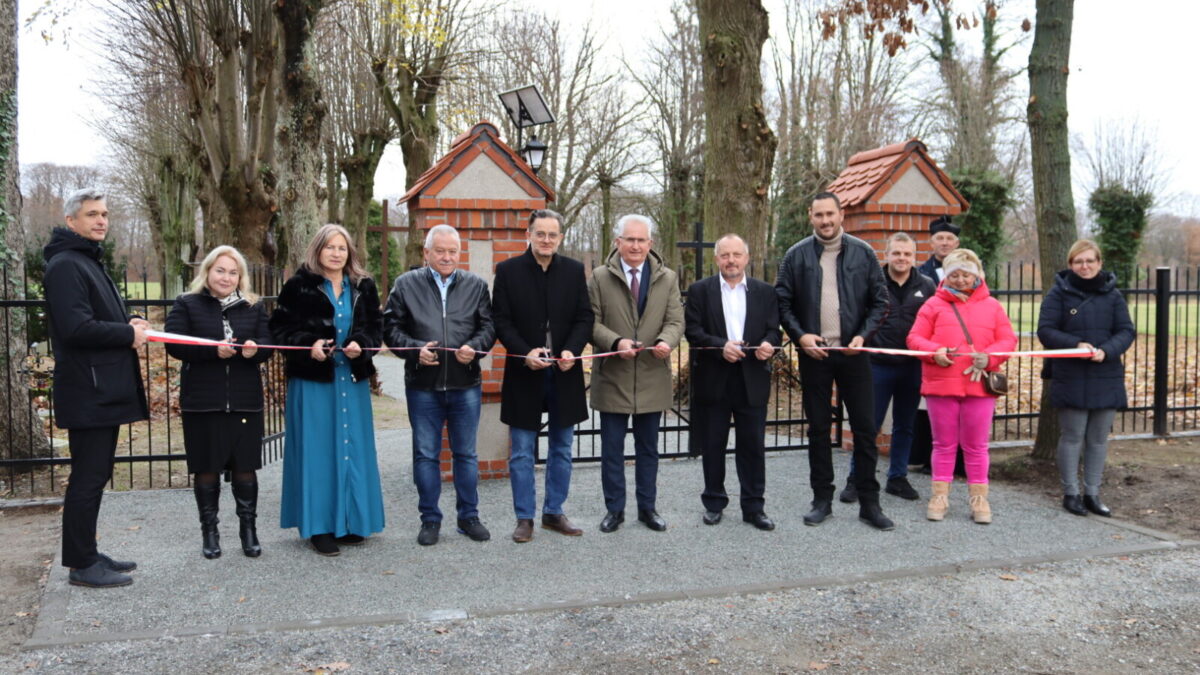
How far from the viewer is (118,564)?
15.1 feet

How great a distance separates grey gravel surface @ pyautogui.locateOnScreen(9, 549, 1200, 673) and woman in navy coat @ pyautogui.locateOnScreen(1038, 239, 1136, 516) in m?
1.45

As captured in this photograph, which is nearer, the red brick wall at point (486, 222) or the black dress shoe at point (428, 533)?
the black dress shoe at point (428, 533)

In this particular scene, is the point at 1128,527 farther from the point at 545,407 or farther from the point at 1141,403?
the point at 1141,403

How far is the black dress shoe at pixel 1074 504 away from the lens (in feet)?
18.9

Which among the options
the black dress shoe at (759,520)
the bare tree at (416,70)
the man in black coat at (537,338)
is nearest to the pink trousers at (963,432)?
the black dress shoe at (759,520)

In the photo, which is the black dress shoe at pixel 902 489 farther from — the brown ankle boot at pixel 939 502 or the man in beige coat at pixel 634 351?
the man in beige coat at pixel 634 351

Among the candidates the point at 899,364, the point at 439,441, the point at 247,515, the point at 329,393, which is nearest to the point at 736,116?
the point at 899,364

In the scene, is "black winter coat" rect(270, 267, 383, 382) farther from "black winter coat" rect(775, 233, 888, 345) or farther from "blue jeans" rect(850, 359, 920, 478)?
"blue jeans" rect(850, 359, 920, 478)

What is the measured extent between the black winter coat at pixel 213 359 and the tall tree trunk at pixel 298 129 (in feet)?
28.5

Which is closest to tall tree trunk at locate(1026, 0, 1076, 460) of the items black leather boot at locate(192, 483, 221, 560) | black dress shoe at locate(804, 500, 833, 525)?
black dress shoe at locate(804, 500, 833, 525)

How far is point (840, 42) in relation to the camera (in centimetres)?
2481

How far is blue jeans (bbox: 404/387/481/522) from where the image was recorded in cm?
515

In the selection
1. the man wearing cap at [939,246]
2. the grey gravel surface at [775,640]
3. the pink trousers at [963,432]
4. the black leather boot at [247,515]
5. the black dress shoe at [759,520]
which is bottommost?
the grey gravel surface at [775,640]

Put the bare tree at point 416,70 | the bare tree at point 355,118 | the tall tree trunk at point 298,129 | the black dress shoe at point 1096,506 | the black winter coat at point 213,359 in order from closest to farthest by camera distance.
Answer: the black winter coat at point 213,359, the black dress shoe at point 1096,506, the tall tree trunk at point 298,129, the bare tree at point 416,70, the bare tree at point 355,118
